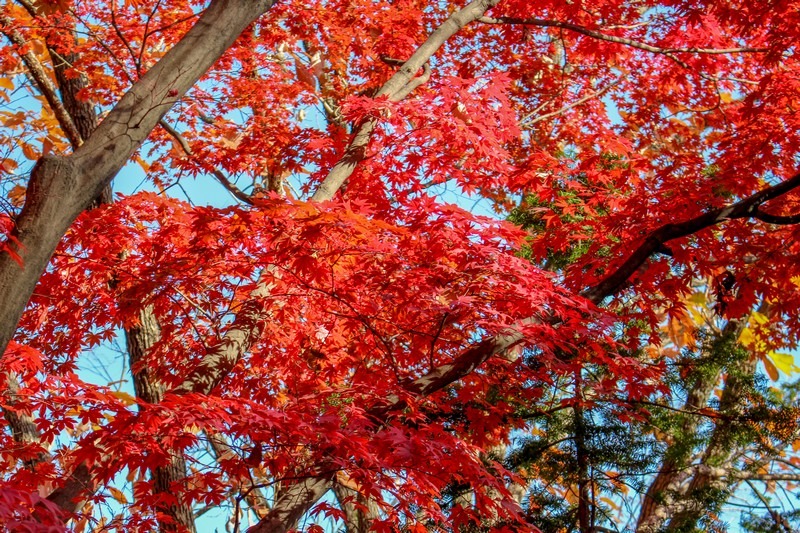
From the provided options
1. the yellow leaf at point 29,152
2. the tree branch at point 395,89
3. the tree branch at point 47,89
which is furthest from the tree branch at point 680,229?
the yellow leaf at point 29,152

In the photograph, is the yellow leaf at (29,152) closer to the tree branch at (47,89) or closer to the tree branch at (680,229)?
the tree branch at (47,89)

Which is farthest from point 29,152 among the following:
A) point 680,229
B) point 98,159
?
point 680,229

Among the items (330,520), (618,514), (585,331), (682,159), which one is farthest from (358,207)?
(618,514)

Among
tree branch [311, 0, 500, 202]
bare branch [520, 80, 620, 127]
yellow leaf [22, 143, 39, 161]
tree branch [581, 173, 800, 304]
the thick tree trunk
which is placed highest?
bare branch [520, 80, 620, 127]

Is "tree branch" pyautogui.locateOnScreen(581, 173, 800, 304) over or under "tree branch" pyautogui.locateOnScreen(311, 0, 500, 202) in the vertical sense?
under

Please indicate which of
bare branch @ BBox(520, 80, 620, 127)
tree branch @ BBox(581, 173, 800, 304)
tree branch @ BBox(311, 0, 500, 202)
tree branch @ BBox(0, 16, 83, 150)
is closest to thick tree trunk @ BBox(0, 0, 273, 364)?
tree branch @ BBox(311, 0, 500, 202)

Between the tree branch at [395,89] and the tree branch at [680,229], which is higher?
the tree branch at [395,89]

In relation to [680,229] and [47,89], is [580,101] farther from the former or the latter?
[47,89]

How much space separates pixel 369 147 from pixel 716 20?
5130mm

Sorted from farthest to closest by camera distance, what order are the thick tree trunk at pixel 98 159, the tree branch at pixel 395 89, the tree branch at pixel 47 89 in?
the tree branch at pixel 47 89, the tree branch at pixel 395 89, the thick tree trunk at pixel 98 159

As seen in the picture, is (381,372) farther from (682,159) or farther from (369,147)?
(682,159)

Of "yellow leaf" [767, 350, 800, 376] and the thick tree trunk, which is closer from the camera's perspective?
the thick tree trunk

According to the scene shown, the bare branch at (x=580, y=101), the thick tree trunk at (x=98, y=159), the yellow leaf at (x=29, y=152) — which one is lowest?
the thick tree trunk at (x=98, y=159)

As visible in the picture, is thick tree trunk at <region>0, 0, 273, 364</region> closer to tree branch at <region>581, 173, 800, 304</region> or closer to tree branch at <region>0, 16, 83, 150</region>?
tree branch at <region>581, 173, 800, 304</region>
